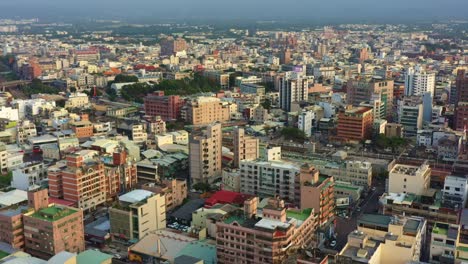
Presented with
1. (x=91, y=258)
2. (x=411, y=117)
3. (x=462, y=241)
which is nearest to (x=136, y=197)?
(x=91, y=258)

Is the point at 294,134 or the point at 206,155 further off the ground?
the point at 206,155

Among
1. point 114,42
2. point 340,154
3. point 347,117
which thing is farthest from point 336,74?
point 114,42

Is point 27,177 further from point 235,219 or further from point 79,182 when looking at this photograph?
point 235,219

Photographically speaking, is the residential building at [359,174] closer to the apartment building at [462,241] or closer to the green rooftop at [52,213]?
the apartment building at [462,241]

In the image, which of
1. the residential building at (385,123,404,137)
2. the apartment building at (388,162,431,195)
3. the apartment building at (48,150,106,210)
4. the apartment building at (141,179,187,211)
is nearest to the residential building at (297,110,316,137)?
the residential building at (385,123,404,137)

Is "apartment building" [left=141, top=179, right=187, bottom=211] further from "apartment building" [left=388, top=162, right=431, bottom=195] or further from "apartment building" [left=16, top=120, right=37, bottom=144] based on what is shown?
"apartment building" [left=16, top=120, right=37, bottom=144]

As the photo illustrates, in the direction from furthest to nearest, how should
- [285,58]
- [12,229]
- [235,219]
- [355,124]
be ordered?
[285,58], [355,124], [12,229], [235,219]
